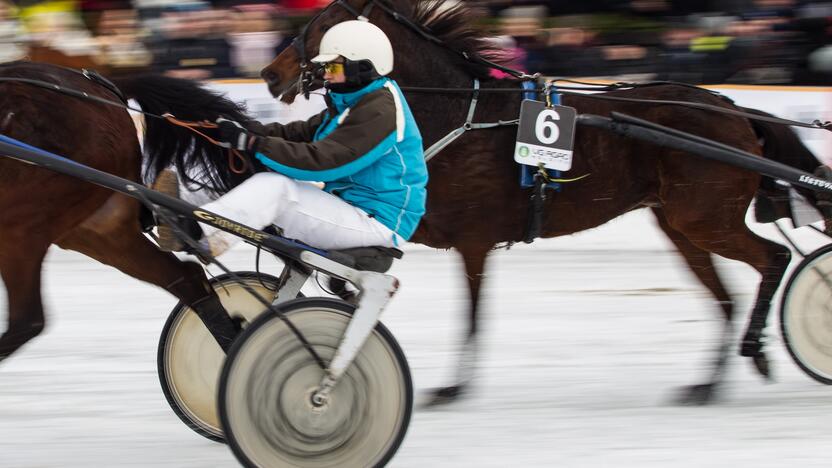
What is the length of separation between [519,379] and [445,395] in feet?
1.70

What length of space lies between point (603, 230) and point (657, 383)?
126 inches

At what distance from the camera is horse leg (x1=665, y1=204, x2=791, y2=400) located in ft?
16.7

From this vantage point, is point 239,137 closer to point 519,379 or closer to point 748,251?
point 519,379

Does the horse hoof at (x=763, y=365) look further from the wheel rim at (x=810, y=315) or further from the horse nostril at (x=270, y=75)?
the horse nostril at (x=270, y=75)

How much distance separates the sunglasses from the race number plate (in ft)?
4.30

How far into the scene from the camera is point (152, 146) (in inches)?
169

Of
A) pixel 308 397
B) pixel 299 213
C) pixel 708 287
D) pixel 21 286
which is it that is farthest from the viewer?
pixel 708 287

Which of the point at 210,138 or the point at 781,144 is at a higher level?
the point at 210,138

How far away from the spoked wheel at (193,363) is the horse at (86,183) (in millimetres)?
150

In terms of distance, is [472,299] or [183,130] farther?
[472,299]

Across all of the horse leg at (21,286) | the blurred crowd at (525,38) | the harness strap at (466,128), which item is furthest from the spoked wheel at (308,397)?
the blurred crowd at (525,38)

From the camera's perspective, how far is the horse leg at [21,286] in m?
3.96

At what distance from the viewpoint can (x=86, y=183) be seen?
4.02 m

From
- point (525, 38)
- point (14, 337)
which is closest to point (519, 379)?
point (14, 337)
